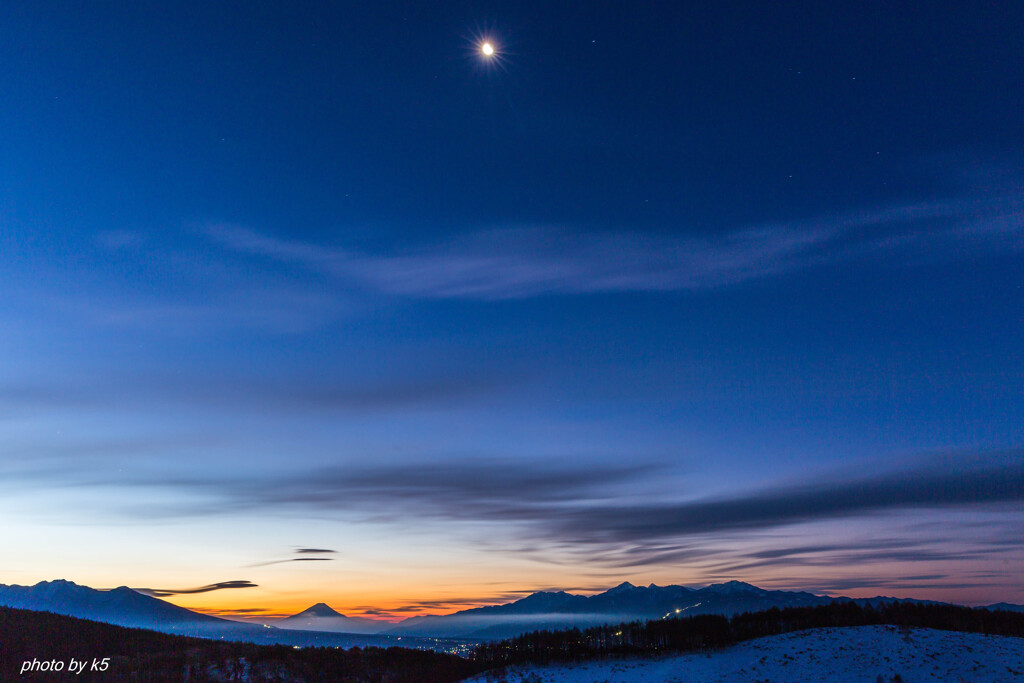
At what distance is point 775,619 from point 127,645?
8004cm

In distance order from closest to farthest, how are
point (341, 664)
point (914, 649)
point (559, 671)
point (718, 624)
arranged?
point (914, 649)
point (559, 671)
point (718, 624)
point (341, 664)

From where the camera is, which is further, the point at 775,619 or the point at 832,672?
the point at 775,619

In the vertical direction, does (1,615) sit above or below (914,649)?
above

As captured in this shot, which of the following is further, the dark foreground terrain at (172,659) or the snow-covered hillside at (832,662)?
the dark foreground terrain at (172,659)

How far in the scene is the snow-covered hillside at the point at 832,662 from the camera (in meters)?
55.9

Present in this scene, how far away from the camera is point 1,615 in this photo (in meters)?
90.1

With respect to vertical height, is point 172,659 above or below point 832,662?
above

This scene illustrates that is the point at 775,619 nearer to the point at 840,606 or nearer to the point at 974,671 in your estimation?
the point at 840,606

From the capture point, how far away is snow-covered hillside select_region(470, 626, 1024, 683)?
55906 millimetres

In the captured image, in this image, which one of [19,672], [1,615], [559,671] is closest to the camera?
[559,671]

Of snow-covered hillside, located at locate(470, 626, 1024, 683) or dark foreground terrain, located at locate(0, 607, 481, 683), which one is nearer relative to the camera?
snow-covered hillside, located at locate(470, 626, 1024, 683)

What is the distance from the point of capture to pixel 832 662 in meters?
58.8

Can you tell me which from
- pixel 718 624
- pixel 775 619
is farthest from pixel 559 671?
pixel 775 619

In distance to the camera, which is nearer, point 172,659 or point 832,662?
point 832,662
